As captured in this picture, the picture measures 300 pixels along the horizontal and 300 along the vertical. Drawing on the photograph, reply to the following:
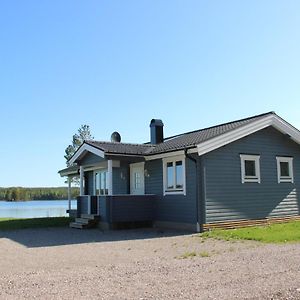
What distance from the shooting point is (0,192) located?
9469 centimetres

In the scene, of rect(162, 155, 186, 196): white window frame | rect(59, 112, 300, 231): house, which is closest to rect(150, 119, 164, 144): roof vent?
rect(59, 112, 300, 231): house

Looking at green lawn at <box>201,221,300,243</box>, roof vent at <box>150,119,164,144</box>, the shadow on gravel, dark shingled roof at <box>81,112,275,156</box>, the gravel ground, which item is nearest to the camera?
the gravel ground

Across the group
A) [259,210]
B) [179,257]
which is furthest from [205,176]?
[179,257]

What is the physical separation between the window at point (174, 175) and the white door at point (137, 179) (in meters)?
1.82

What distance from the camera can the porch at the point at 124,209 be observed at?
1691 centimetres

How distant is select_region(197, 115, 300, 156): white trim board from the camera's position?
50.5ft

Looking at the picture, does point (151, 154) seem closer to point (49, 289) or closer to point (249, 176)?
point (249, 176)

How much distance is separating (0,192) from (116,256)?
90367 millimetres

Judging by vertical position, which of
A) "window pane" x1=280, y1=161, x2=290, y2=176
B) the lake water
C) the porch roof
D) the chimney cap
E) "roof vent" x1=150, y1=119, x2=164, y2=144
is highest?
the chimney cap

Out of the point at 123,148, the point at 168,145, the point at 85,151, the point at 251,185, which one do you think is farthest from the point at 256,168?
the point at 85,151

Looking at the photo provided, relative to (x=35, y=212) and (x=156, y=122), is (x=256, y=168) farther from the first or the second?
(x=35, y=212)

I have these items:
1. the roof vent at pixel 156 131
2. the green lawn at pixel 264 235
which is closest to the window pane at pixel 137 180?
the roof vent at pixel 156 131

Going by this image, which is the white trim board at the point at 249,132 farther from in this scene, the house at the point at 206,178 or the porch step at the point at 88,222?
the porch step at the point at 88,222

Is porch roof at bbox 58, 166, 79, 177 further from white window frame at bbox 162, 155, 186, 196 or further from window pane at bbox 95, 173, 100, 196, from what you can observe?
white window frame at bbox 162, 155, 186, 196
